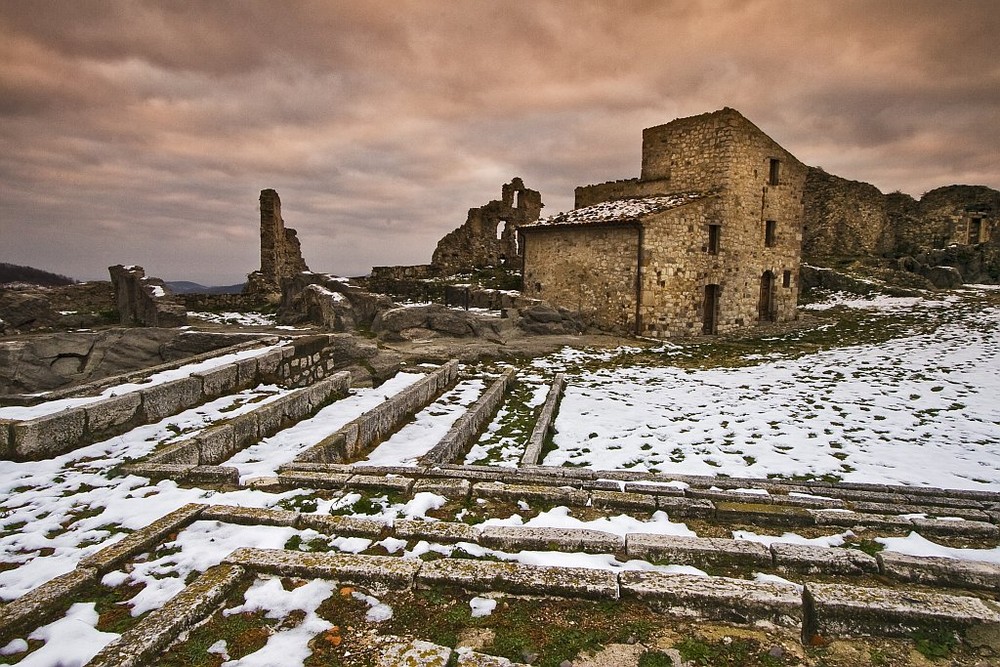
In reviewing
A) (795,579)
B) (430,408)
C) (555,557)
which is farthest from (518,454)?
(795,579)

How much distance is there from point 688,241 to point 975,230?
3085 cm

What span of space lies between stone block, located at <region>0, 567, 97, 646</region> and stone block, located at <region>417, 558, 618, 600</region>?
7.09 feet

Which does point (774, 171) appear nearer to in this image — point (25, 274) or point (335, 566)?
point (335, 566)

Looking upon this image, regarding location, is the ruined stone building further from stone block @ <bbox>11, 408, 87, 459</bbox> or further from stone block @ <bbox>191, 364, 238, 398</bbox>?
stone block @ <bbox>11, 408, 87, 459</bbox>

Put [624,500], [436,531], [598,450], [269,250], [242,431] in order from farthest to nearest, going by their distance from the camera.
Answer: [269,250] < [598,450] < [242,431] < [624,500] < [436,531]

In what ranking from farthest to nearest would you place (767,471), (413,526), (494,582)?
(767,471)
(413,526)
(494,582)

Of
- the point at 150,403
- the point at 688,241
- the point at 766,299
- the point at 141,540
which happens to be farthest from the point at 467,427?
the point at 766,299

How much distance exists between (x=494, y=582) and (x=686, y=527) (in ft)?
6.54

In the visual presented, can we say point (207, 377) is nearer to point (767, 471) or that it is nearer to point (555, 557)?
point (555, 557)

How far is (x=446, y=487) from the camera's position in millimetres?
5016

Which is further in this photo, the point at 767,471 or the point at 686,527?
the point at 767,471

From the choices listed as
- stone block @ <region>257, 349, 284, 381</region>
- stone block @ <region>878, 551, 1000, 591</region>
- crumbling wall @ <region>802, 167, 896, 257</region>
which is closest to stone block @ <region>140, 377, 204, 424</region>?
stone block @ <region>257, 349, 284, 381</region>

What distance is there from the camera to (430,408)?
31.3ft

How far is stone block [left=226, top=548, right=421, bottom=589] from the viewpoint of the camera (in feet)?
10.9
